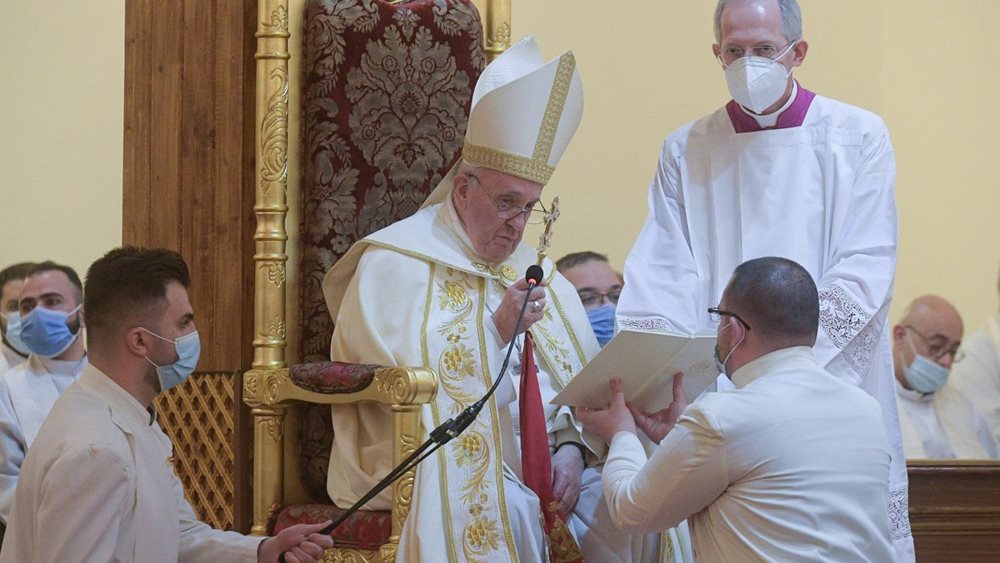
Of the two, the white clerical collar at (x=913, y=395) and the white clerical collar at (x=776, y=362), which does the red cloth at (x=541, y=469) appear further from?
the white clerical collar at (x=913, y=395)

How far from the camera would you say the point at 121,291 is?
346 centimetres

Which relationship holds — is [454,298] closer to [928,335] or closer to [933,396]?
[933,396]

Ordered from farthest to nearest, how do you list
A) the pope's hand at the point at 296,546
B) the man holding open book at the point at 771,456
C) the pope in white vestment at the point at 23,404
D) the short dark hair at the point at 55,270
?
the short dark hair at the point at 55,270
the pope in white vestment at the point at 23,404
the pope's hand at the point at 296,546
the man holding open book at the point at 771,456

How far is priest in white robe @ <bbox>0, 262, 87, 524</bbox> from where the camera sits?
5.50m

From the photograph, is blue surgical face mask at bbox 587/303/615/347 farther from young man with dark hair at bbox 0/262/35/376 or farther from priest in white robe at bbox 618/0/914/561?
young man with dark hair at bbox 0/262/35/376

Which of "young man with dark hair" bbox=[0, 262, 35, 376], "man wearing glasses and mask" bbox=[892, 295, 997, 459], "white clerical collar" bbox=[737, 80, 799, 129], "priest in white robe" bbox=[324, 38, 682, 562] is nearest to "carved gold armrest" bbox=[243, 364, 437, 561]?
"priest in white robe" bbox=[324, 38, 682, 562]

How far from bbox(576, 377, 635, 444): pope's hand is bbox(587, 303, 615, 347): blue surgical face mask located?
1230 mm

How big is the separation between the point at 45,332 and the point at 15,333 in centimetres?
27

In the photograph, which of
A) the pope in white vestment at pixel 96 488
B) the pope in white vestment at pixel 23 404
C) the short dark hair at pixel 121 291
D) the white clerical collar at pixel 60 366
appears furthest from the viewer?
the white clerical collar at pixel 60 366

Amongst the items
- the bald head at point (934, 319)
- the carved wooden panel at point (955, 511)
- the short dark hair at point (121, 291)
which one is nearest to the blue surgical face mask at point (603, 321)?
the carved wooden panel at point (955, 511)

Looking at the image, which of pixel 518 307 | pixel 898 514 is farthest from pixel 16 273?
pixel 898 514

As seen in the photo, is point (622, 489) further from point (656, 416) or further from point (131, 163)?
point (131, 163)

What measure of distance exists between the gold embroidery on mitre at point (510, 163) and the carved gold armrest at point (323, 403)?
2.55ft

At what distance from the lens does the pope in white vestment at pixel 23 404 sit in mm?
5398
